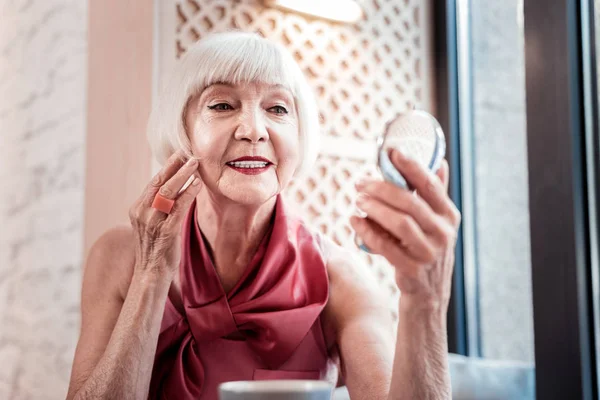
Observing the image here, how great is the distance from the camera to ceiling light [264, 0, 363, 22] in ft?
8.06

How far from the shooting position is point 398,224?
0.89 m

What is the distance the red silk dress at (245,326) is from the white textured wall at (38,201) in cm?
97

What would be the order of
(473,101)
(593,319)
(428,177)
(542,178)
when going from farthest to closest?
(473,101), (542,178), (593,319), (428,177)

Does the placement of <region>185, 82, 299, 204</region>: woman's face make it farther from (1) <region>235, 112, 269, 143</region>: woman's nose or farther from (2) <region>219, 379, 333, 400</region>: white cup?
(2) <region>219, 379, 333, 400</region>: white cup

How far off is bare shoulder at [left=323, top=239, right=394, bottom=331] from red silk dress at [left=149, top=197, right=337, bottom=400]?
1.6 inches

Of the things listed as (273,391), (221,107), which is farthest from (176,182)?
(273,391)

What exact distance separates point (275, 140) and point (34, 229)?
129 cm

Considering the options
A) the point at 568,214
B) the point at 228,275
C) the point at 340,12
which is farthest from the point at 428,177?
the point at 340,12

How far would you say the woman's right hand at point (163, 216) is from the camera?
1.35m

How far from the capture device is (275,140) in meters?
1.57

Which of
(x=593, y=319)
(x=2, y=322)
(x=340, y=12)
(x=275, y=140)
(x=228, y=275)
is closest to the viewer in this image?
(x=275, y=140)

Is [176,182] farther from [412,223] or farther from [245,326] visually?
[412,223]

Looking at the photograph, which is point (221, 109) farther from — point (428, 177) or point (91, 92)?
point (91, 92)

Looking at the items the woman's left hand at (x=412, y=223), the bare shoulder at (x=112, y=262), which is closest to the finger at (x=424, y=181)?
the woman's left hand at (x=412, y=223)
